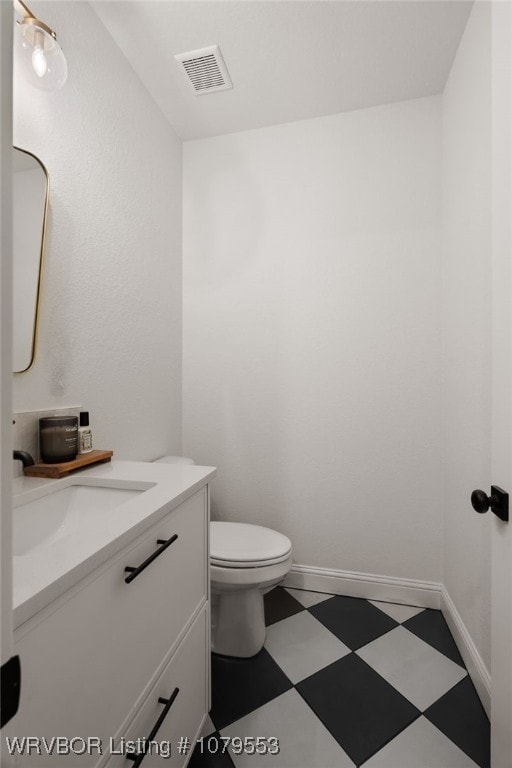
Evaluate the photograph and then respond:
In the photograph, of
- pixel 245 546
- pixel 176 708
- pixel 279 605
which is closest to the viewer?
pixel 176 708

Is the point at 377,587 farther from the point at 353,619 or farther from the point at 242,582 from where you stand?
the point at 242,582

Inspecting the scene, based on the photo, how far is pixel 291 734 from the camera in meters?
1.22

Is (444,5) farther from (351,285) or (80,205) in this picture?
(80,205)

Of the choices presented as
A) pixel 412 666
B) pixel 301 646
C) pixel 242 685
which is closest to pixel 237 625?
pixel 242 685

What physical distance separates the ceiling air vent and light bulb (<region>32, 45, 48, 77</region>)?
2.46 ft

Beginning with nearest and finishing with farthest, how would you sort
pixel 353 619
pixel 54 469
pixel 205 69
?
pixel 54 469
pixel 205 69
pixel 353 619

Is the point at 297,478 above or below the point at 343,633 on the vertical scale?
above

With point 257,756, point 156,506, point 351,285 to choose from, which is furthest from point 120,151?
point 257,756

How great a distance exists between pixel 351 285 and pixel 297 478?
1068 millimetres

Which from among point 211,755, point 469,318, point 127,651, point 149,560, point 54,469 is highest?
point 469,318

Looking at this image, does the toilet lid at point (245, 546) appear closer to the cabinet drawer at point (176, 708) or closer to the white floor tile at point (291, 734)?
the cabinet drawer at point (176, 708)

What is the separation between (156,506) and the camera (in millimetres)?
872

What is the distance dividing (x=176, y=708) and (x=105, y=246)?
5.07ft

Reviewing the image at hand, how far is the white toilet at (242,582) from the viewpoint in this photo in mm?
1452
